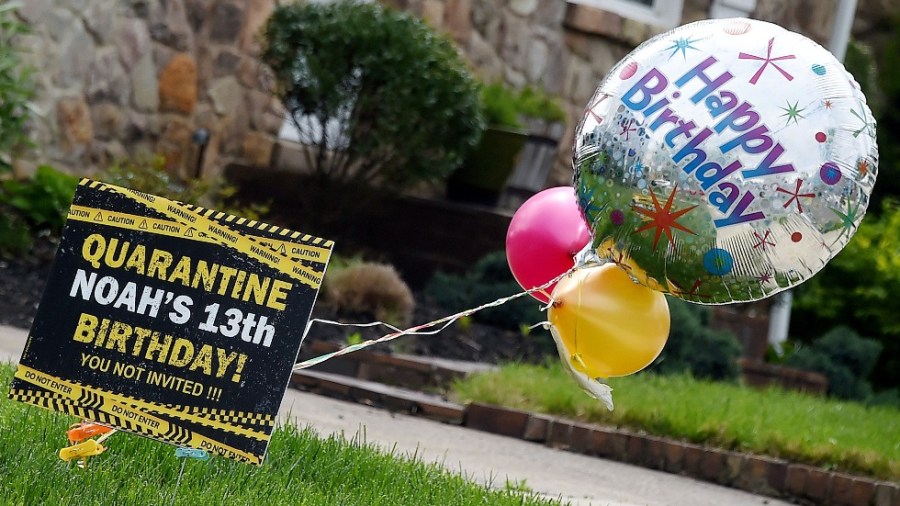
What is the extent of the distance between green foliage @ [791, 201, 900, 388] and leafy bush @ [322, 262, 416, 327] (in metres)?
4.29

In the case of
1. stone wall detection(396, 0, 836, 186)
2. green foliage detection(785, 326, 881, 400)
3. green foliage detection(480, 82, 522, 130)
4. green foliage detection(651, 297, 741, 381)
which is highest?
stone wall detection(396, 0, 836, 186)

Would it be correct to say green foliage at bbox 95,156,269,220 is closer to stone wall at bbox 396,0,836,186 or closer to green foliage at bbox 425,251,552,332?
green foliage at bbox 425,251,552,332

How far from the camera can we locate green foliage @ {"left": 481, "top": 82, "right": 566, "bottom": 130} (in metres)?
9.37

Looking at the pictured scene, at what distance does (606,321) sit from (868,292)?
6908 millimetres

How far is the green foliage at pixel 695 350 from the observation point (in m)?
7.54

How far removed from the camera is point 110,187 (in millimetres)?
3260

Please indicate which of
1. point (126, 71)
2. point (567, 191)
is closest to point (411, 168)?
point (126, 71)

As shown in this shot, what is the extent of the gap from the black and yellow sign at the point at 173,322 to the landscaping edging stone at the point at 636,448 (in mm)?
2747

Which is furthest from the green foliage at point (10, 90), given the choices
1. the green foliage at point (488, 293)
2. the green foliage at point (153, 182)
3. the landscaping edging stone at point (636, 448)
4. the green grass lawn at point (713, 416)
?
the green grass lawn at point (713, 416)

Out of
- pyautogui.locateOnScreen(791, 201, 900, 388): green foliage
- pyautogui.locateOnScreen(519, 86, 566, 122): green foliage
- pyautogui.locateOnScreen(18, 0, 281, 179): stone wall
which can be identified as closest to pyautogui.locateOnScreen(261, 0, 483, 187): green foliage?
pyautogui.locateOnScreen(18, 0, 281, 179): stone wall

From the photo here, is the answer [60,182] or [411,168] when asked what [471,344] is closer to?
[411,168]

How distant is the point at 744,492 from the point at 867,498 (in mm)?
489

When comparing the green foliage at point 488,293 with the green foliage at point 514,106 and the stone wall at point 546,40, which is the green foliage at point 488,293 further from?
the stone wall at point 546,40

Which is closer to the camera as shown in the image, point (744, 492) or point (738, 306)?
point (744, 492)
